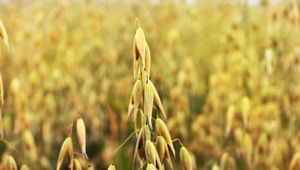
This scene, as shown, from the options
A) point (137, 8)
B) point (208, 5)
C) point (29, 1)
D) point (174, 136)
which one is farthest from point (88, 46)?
point (29, 1)

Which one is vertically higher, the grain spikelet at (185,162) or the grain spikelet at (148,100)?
the grain spikelet at (148,100)

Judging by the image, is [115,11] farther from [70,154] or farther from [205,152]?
[70,154]

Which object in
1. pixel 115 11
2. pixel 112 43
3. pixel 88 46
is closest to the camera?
pixel 88 46

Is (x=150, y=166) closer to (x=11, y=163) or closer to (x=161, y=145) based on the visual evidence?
(x=161, y=145)

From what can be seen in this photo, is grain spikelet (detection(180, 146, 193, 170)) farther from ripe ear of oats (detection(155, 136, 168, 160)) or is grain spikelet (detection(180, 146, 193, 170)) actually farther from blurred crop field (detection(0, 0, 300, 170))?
blurred crop field (detection(0, 0, 300, 170))

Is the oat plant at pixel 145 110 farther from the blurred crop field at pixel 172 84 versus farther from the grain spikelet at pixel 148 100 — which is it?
the blurred crop field at pixel 172 84

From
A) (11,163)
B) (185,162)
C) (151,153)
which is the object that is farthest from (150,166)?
(11,163)

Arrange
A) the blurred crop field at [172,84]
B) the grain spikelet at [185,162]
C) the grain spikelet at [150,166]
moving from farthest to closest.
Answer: the blurred crop field at [172,84], the grain spikelet at [185,162], the grain spikelet at [150,166]

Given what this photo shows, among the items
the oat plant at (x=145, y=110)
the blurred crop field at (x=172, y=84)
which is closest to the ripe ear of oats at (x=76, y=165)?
the oat plant at (x=145, y=110)
